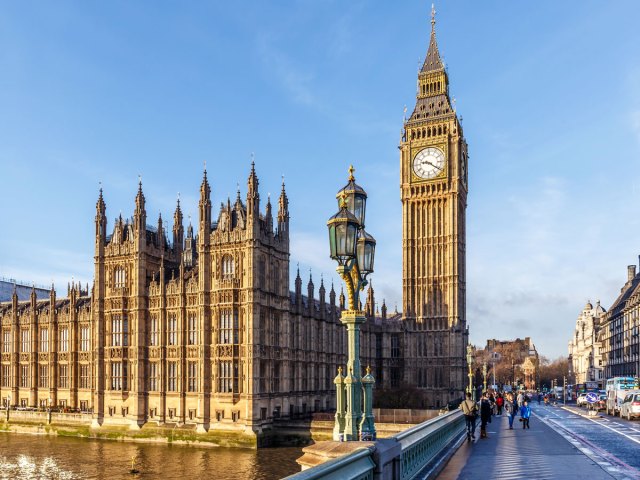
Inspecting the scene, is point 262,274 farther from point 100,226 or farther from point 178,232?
point 100,226

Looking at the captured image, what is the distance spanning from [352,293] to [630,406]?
38.6 meters

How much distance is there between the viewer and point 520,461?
20484 millimetres

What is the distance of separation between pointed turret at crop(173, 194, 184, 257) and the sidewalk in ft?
171

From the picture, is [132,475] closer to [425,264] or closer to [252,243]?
[252,243]

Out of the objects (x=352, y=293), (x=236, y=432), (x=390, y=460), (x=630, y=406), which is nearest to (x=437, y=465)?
(x=352, y=293)

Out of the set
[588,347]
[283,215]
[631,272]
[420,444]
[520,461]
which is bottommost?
[588,347]

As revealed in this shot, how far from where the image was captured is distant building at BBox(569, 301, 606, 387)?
14975cm

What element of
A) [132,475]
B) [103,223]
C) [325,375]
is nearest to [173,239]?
[103,223]

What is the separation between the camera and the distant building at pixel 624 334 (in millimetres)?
104250

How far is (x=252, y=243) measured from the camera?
61.9m

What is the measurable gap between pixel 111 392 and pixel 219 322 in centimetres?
1604

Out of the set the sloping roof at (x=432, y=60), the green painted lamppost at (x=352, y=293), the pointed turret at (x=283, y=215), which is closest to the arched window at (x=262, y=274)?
the pointed turret at (x=283, y=215)

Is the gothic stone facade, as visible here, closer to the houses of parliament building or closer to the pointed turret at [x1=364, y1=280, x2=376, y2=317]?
the houses of parliament building

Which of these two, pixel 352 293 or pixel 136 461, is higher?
pixel 352 293
